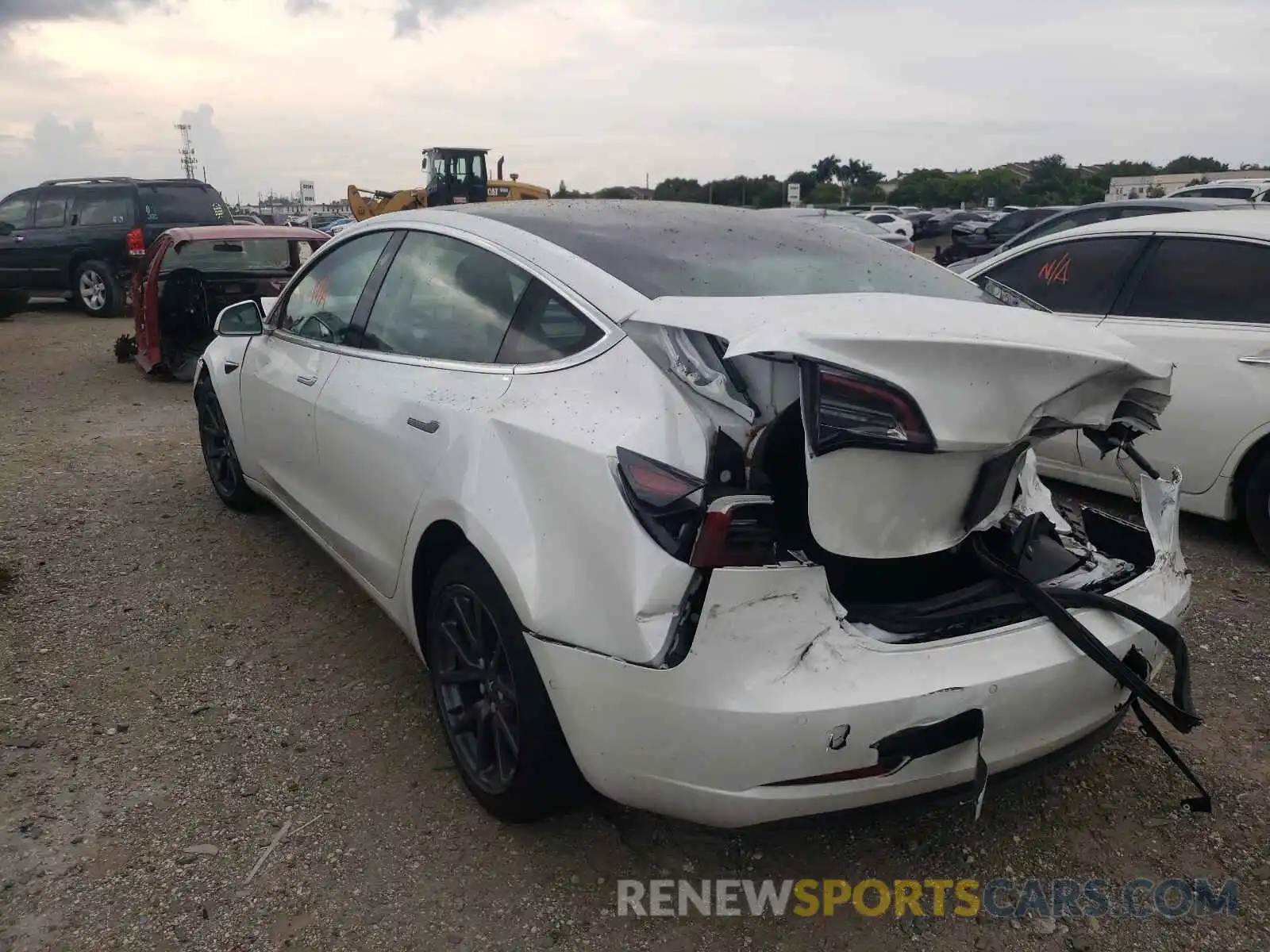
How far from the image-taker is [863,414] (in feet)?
5.97

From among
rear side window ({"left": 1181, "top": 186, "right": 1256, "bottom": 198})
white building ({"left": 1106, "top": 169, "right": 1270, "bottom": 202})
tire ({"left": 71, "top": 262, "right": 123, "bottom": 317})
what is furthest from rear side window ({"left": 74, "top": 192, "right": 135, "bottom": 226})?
white building ({"left": 1106, "top": 169, "right": 1270, "bottom": 202})

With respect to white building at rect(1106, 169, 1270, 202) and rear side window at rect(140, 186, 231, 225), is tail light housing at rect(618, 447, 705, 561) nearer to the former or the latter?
rear side window at rect(140, 186, 231, 225)

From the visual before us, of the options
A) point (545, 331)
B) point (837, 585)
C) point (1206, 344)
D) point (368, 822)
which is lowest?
point (368, 822)

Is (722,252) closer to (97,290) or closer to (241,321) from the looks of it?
(241,321)

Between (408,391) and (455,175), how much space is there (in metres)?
20.5

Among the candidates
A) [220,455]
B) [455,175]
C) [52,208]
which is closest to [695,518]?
[220,455]

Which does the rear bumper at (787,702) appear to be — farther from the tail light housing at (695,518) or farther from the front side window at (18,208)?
the front side window at (18,208)

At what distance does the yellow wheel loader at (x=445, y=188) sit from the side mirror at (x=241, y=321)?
1803 centimetres

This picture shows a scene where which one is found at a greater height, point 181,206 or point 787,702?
point 181,206

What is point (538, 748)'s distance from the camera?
7.39 ft

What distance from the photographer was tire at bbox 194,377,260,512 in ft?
15.5

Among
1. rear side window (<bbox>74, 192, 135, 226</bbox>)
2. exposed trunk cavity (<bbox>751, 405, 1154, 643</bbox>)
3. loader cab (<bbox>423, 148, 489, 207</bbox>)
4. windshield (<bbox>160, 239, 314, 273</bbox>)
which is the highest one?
loader cab (<bbox>423, 148, 489, 207</bbox>)

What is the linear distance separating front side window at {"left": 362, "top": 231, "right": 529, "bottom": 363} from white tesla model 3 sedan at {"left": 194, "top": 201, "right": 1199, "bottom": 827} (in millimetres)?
16

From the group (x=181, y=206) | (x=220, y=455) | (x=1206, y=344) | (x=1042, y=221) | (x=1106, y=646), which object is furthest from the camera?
(x=181, y=206)
